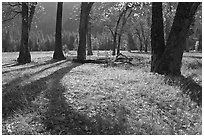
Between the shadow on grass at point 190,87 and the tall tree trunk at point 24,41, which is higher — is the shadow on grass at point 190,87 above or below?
below

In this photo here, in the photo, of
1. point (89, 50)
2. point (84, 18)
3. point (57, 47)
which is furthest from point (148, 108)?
point (89, 50)

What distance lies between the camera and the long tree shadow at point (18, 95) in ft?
22.7

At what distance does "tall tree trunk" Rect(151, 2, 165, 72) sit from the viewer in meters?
13.4

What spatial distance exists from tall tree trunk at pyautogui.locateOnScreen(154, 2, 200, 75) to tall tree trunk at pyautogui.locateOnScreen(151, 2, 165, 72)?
506mm

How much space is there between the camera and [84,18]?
2198cm

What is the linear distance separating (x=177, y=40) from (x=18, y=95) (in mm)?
7789

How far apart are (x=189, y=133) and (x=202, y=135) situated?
1.09 feet

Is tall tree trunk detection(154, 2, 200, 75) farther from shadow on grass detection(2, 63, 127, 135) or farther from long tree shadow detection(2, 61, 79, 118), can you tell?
shadow on grass detection(2, 63, 127, 135)

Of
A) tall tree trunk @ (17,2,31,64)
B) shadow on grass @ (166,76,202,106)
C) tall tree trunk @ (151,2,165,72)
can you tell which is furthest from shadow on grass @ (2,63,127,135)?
tall tree trunk @ (17,2,31,64)

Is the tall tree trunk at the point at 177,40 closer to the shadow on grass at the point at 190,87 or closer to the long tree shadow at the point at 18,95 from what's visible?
the shadow on grass at the point at 190,87

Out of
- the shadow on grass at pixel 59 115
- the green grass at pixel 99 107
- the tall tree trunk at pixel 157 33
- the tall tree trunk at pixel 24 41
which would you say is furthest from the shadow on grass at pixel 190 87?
the tall tree trunk at pixel 24 41

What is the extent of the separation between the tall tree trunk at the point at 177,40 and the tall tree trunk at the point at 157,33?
51 cm

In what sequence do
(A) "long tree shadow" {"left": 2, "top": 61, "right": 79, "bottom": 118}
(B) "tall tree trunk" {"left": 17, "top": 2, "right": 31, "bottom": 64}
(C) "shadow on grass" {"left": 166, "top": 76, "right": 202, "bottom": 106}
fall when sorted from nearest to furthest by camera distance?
(A) "long tree shadow" {"left": 2, "top": 61, "right": 79, "bottom": 118}
(C) "shadow on grass" {"left": 166, "top": 76, "right": 202, "bottom": 106}
(B) "tall tree trunk" {"left": 17, "top": 2, "right": 31, "bottom": 64}

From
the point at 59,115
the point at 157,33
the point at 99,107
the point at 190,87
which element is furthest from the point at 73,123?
the point at 157,33
